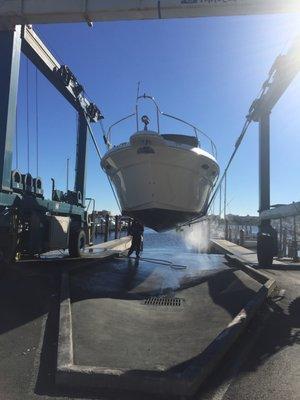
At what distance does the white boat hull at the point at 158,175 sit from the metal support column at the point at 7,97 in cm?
316

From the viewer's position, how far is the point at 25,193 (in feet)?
37.0

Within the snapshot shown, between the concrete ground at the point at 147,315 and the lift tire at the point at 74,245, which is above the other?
the lift tire at the point at 74,245

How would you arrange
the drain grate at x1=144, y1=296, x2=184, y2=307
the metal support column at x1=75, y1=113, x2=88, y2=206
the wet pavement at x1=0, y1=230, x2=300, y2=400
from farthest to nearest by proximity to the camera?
the metal support column at x1=75, y1=113, x2=88, y2=206
the drain grate at x1=144, y1=296, x2=184, y2=307
the wet pavement at x1=0, y1=230, x2=300, y2=400

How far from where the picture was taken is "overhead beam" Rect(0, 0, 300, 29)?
396 inches

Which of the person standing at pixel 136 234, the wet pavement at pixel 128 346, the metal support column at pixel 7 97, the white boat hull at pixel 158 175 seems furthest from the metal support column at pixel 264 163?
the metal support column at pixel 7 97

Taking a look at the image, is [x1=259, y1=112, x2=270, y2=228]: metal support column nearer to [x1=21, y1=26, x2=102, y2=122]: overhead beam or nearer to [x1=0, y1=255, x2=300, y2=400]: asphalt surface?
[x1=21, y1=26, x2=102, y2=122]: overhead beam

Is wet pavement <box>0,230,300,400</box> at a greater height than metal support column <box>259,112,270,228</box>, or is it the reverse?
metal support column <box>259,112,270,228</box>

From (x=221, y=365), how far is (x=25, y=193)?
305 inches

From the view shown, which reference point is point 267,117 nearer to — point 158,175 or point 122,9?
point 158,175

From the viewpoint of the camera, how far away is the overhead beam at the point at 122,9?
10070 mm

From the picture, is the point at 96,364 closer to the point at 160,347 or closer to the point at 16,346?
the point at 160,347

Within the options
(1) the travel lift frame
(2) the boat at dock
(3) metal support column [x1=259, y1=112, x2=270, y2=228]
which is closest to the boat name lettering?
(2) the boat at dock

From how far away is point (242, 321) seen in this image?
573 centimetres

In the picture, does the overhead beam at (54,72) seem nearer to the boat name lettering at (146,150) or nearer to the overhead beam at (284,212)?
the boat name lettering at (146,150)
